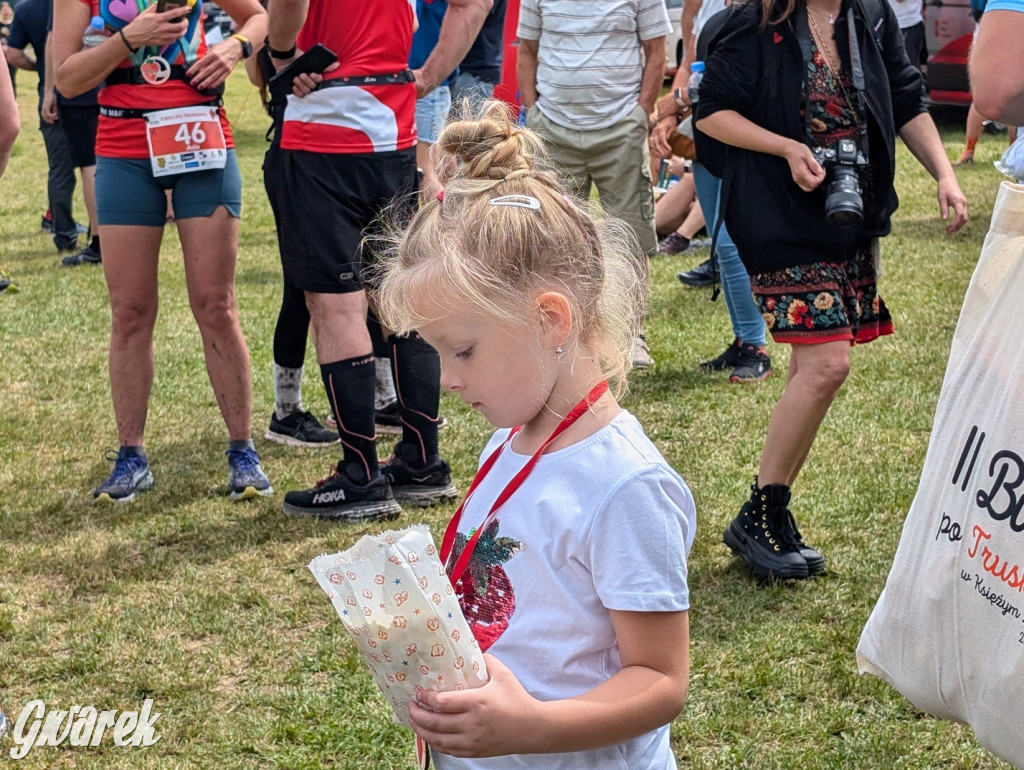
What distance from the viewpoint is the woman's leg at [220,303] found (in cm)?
416

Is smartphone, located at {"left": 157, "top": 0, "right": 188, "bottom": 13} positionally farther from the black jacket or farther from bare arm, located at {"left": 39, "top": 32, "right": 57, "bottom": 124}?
bare arm, located at {"left": 39, "top": 32, "right": 57, "bottom": 124}

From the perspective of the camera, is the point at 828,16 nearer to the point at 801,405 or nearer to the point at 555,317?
the point at 801,405

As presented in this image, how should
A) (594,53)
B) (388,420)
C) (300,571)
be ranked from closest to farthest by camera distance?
(300,571) → (388,420) → (594,53)

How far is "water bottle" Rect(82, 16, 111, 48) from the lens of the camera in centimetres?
407

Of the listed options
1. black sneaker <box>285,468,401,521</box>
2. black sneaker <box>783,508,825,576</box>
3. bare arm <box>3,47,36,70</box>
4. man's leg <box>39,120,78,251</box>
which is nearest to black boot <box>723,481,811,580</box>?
black sneaker <box>783,508,825,576</box>

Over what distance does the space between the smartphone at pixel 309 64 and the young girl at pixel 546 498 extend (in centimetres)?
235

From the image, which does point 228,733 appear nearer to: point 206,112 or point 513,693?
point 513,693

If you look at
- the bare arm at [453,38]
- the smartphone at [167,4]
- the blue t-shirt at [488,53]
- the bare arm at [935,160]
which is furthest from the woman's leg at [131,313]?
the blue t-shirt at [488,53]

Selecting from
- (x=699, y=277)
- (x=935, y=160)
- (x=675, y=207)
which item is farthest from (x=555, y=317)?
(x=675, y=207)

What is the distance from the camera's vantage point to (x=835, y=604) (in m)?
3.47

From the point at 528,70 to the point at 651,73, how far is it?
59 centimetres

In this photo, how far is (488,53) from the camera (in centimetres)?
787

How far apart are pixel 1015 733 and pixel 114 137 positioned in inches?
130

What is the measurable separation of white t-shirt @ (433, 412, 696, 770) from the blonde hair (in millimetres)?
180
